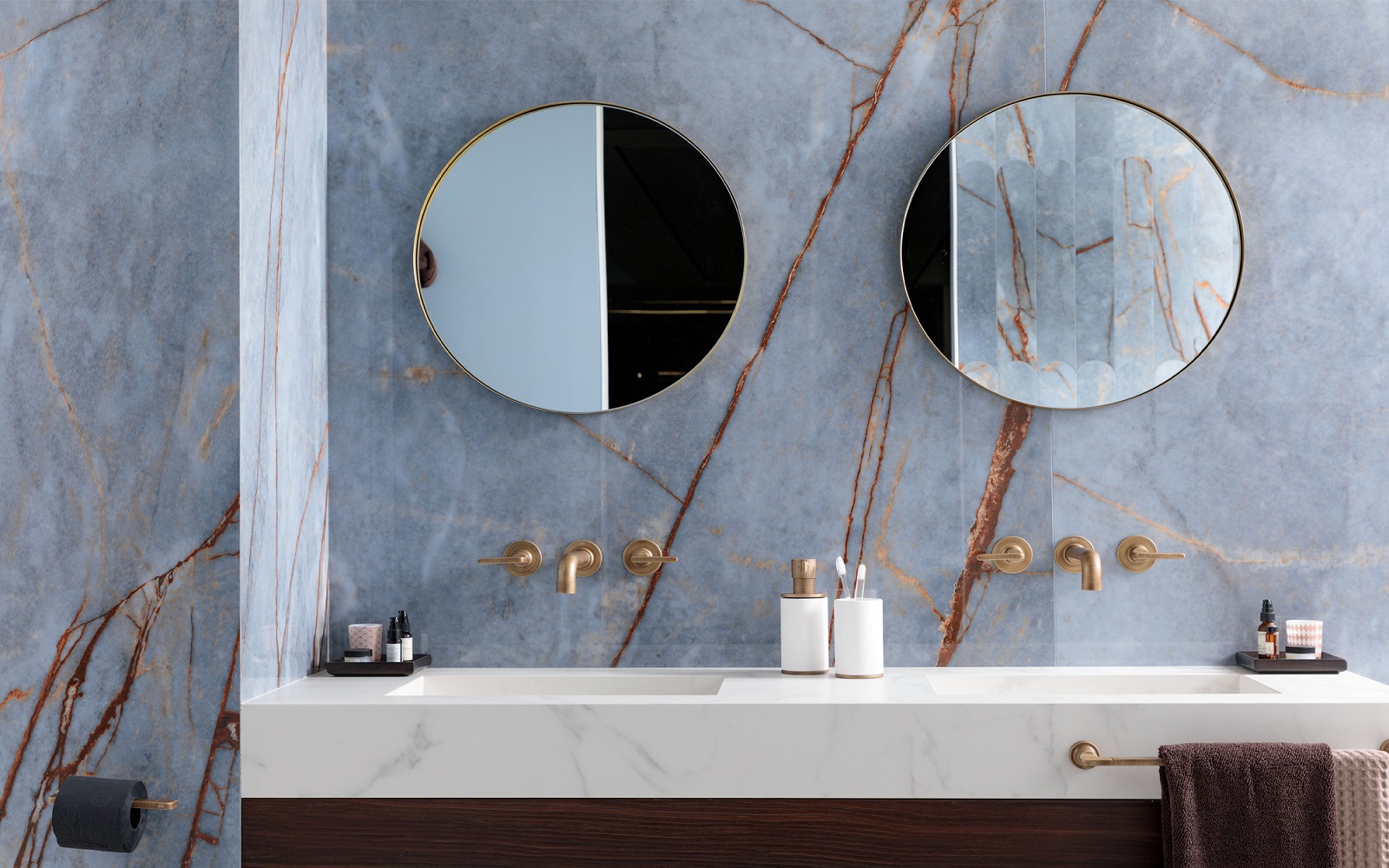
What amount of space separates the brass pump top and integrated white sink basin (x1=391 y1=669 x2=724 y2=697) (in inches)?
7.9

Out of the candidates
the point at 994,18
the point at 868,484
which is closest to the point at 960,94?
the point at 994,18

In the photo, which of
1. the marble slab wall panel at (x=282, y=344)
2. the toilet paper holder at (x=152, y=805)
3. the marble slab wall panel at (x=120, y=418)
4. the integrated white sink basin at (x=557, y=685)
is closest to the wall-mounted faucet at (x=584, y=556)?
the integrated white sink basin at (x=557, y=685)

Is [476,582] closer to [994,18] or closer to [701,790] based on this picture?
[701,790]

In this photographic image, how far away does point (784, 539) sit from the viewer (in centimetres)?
173

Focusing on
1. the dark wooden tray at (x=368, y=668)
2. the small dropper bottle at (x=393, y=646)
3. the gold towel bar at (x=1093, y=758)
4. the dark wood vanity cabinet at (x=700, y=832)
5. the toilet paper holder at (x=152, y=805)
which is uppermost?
the small dropper bottle at (x=393, y=646)

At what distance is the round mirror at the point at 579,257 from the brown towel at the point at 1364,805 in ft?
3.68

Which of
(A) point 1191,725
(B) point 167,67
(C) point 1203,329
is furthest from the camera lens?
(C) point 1203,329

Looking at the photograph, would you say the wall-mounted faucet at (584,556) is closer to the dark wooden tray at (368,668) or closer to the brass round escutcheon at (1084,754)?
Result: the dark wooden tray at (368,668)

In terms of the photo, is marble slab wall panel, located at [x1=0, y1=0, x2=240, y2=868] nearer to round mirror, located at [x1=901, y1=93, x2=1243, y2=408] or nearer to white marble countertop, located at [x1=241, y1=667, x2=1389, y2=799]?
white marble countertop, located at [x1=241, y1=667, x2=1389, y2=799]

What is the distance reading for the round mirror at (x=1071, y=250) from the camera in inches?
66.9

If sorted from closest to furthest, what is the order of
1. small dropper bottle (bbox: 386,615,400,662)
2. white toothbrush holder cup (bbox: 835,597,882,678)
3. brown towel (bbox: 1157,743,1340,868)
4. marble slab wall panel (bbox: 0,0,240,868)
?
brown towel (bbox: 1157,743,1340,868) < marble slab wall panel (bbox: 0,0,240,868) < white toothbrush holder cup (bbox: 835,597,882,678) < small dropper bottle (bbox: 386,615,400,662)

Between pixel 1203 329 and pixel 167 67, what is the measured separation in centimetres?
172

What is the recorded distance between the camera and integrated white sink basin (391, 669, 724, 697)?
1651mm

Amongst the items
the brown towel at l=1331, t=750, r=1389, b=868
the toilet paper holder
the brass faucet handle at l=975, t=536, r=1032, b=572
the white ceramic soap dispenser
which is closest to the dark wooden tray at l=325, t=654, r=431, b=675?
the toilet paper holder
